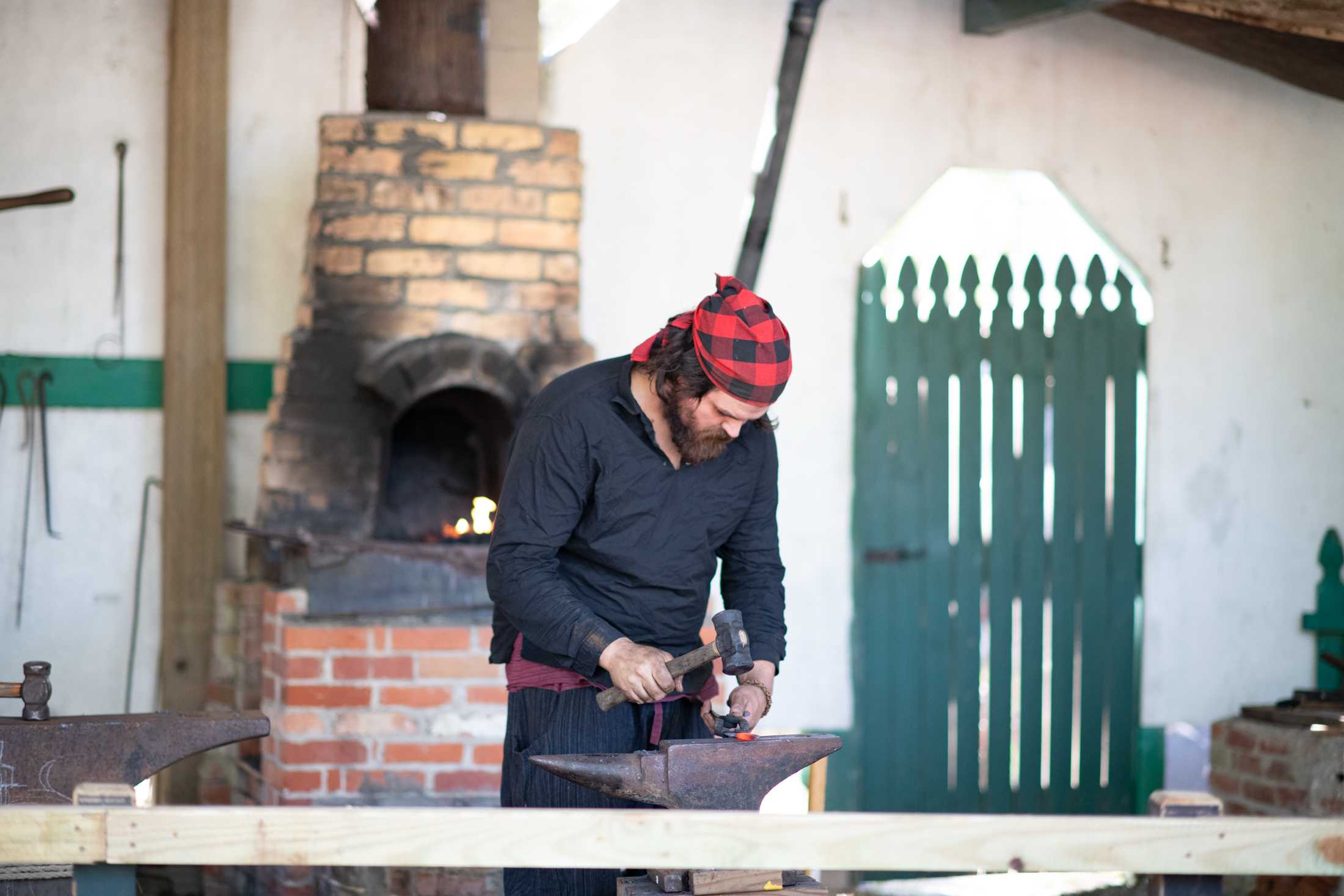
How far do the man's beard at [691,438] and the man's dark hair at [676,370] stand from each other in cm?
2

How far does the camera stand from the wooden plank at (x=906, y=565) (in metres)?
5.51

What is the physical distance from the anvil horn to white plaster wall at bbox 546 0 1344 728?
9.91 ft

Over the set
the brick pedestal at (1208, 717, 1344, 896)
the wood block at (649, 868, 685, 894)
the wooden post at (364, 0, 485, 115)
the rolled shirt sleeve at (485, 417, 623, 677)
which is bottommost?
the brick pedestal at (1208, 717, 1344, 896)

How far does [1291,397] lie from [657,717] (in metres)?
4.17

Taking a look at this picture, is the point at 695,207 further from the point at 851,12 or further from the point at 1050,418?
the point at 1050,418

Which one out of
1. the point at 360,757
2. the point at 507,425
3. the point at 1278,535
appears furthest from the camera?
the point at 1278,535

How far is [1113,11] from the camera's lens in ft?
18.0

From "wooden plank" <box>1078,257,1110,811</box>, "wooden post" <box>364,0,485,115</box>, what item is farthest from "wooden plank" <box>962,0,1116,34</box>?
"wooden post" <box>364,0,485,115</box>

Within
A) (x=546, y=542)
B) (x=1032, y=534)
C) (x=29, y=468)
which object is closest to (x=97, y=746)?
(x=546, y=542)

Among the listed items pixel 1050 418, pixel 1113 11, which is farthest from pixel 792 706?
pixel 1113 11

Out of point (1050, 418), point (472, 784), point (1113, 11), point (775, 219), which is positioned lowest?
point (472, 784)

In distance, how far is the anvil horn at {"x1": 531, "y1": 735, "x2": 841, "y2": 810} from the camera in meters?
2.35

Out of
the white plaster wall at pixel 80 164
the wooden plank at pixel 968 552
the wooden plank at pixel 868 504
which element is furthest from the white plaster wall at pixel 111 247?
the wooden plank at pixel 968 552

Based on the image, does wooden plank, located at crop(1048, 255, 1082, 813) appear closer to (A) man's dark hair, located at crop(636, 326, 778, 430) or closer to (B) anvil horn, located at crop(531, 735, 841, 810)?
(A) man's dark hair, located at crop(636, 326, 778, 430)
